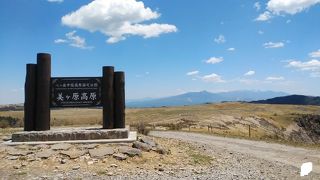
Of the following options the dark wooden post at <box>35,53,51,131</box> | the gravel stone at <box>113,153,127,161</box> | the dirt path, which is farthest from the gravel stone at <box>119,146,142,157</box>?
the dirt path

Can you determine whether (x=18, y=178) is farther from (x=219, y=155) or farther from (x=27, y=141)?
(x=219, y=155)

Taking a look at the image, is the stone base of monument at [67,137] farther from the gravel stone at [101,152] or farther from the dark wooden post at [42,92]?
the gravel stone at [101,152]

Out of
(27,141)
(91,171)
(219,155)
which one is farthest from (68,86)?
(219,155)

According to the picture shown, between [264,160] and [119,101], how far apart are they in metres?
6.94

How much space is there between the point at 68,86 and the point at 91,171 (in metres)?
5.96

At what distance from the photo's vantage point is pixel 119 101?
19.9 m

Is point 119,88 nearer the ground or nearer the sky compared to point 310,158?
nearer the sky

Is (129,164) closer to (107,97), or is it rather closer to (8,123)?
(107,97)

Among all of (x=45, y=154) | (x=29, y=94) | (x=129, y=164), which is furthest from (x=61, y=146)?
(x=29, y=94)

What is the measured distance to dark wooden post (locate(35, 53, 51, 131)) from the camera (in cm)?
1914

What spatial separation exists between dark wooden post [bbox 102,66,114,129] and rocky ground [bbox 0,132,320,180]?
1994mm

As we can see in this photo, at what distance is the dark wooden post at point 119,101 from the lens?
19.9m

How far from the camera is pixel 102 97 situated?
65.1ft

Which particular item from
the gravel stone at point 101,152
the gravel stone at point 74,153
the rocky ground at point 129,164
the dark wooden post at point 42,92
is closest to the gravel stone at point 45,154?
the rocky ground at point 129,164
